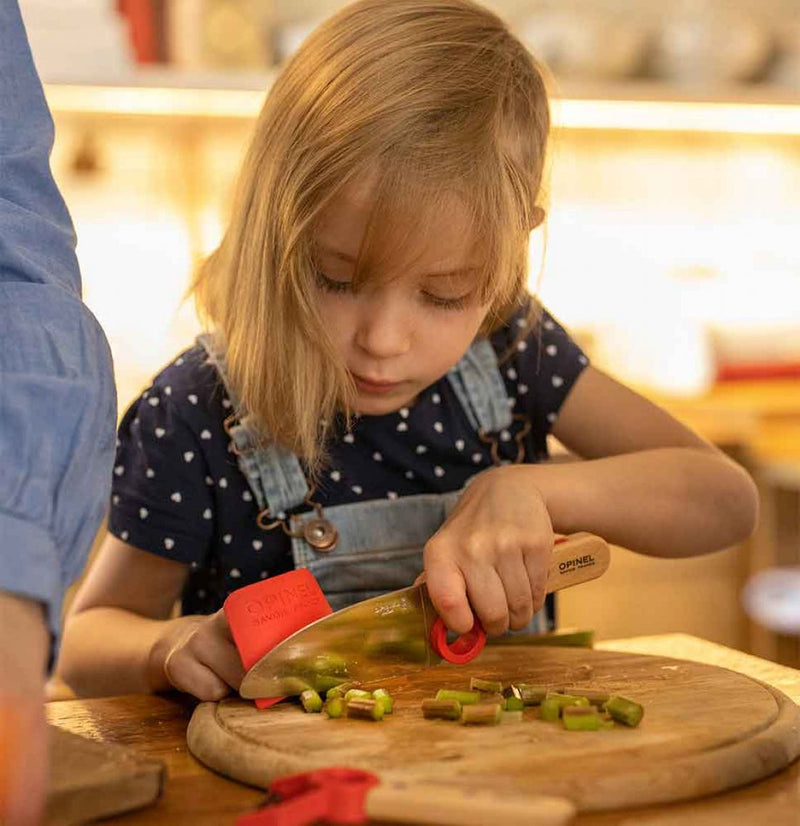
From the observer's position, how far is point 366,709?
31.8 inches

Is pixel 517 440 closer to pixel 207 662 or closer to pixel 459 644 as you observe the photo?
pixel 459 644

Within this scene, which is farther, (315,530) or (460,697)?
(315,530)

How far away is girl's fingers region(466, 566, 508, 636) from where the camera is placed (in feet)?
2.95

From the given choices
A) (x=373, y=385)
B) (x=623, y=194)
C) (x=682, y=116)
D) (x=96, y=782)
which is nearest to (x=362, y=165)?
(x=373, y=385)

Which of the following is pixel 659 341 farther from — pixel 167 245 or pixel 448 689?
pixel 448 689

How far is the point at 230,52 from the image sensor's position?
2.60m

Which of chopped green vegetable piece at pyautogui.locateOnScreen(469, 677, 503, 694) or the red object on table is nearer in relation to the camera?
chopped green vegetable piece at pyautogui.locateOnScreen(469, 677, 503, 694)

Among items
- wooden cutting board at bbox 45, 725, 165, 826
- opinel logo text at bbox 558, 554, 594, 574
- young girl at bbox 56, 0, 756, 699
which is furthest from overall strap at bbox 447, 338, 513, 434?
wooden cutting board at bbox 45, 725, 165, 826

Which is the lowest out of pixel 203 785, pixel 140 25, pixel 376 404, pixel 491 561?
pixel 203 785

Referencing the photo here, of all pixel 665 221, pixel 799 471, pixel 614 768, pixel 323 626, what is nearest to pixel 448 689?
pixel 323 626

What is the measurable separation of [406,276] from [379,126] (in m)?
0.12

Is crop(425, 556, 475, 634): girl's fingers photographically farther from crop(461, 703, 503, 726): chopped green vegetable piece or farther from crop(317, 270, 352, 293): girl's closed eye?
crop(317, 270, 352, 293): girl's closed eye

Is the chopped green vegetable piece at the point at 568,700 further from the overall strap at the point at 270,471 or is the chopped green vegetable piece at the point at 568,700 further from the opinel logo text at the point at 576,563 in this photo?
the overall strap at the point at 270,471

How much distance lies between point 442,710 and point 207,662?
187 millimetres
